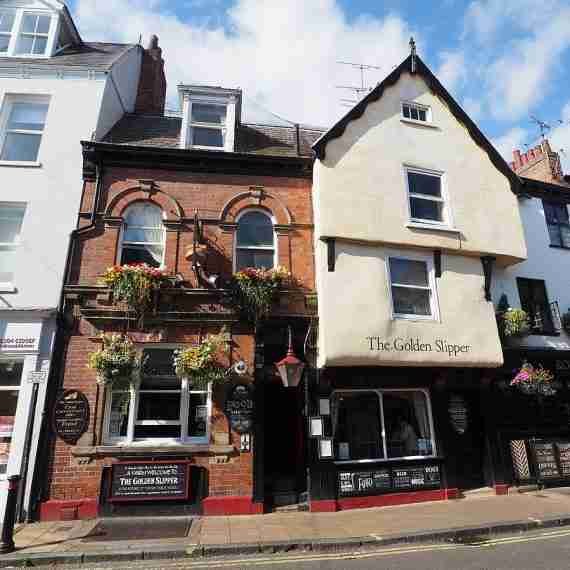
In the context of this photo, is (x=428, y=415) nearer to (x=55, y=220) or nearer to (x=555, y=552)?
(x=555, y=552)

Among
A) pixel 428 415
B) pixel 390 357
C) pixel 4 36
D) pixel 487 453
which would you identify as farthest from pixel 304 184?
pixel 4 36

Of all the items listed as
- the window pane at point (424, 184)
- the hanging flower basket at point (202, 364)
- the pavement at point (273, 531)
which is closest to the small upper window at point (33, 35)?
the hanging flower basket at point (202, 364)

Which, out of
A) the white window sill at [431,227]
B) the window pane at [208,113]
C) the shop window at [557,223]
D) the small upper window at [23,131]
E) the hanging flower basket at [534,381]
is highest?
the window pane at [208,113]

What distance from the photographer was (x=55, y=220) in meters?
9.83

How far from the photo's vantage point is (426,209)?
1097cm

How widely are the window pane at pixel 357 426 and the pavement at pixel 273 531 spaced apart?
1220 mm

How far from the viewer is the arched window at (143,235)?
10.0 metres

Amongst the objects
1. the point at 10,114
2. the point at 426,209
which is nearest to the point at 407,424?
the point at 426,209

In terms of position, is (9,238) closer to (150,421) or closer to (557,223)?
(150,421)

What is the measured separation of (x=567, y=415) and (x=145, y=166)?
13.0 meters

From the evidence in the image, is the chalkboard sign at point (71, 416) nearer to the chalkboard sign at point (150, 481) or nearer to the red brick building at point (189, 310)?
the red brick building at point (189, 310)

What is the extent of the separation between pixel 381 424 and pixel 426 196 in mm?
5904

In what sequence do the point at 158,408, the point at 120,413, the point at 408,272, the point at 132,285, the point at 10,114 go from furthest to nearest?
the point at 10,114 → the point at 408,272 → the point at 158,408 → the point at 120,413 → the point at 132,285

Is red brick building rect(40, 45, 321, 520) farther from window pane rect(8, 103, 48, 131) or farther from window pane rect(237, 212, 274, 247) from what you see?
window pane rect(8, 103, 48, 131)
